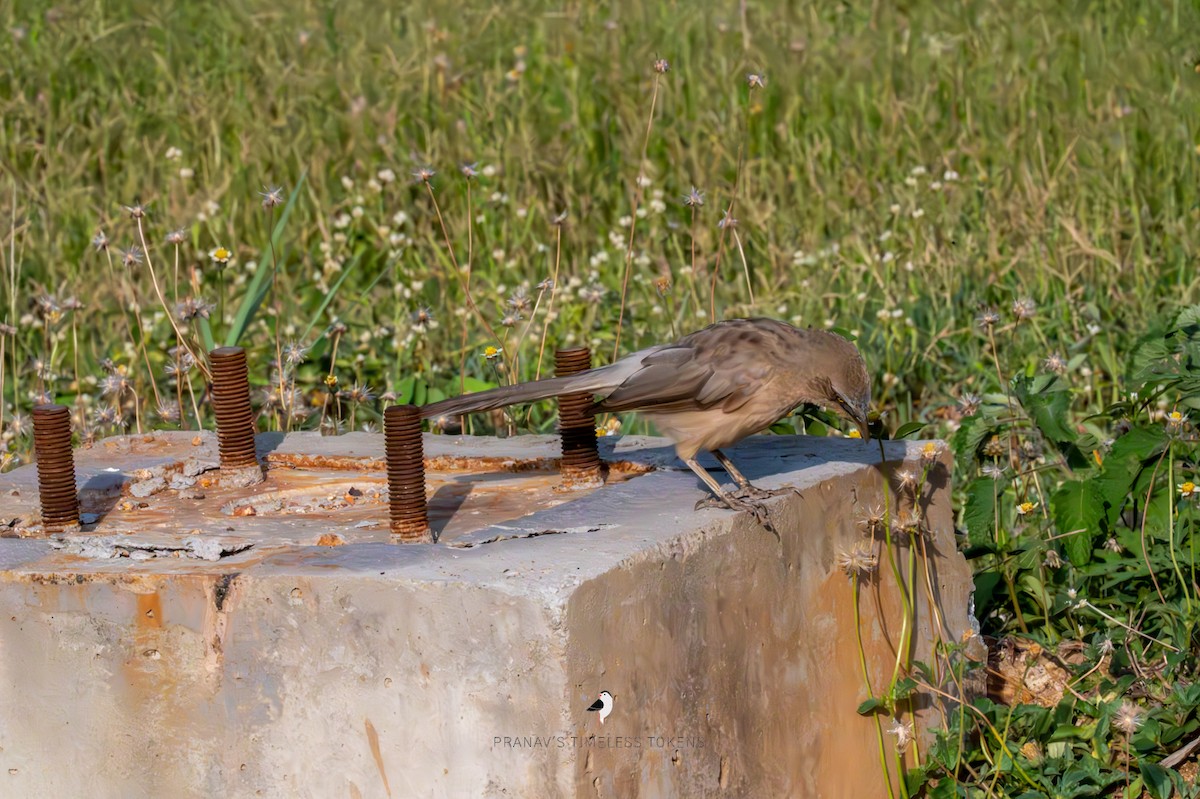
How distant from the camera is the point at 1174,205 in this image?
7613 millimetres

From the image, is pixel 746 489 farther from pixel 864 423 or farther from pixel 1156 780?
pixel 1156 780

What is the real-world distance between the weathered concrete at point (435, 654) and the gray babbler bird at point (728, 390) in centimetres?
25

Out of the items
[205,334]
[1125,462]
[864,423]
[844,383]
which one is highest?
[205,334]

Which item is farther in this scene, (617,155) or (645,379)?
(617,155)

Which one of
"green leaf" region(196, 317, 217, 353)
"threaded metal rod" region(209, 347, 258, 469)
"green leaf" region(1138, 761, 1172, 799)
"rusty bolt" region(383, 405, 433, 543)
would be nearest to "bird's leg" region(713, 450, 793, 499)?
"rusty bolt" region(383, 405, 433, 543)

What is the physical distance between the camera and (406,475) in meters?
3.45

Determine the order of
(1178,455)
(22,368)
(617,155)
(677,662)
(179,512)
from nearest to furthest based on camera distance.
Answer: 1. (677,662)
2. (179,512)
3. (1178,455)
4. (22,368)
5. (617,155)

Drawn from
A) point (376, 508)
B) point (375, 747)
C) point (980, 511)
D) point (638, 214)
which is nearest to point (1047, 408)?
point (980, 511)

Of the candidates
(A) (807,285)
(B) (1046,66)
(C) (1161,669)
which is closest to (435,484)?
(C) (1161,669)

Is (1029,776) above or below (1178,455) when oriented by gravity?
below

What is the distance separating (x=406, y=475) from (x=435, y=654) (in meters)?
0.56

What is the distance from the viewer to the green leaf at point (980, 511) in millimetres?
4566

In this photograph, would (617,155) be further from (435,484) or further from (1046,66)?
(435,484)

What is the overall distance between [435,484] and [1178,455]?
7.04 ft
